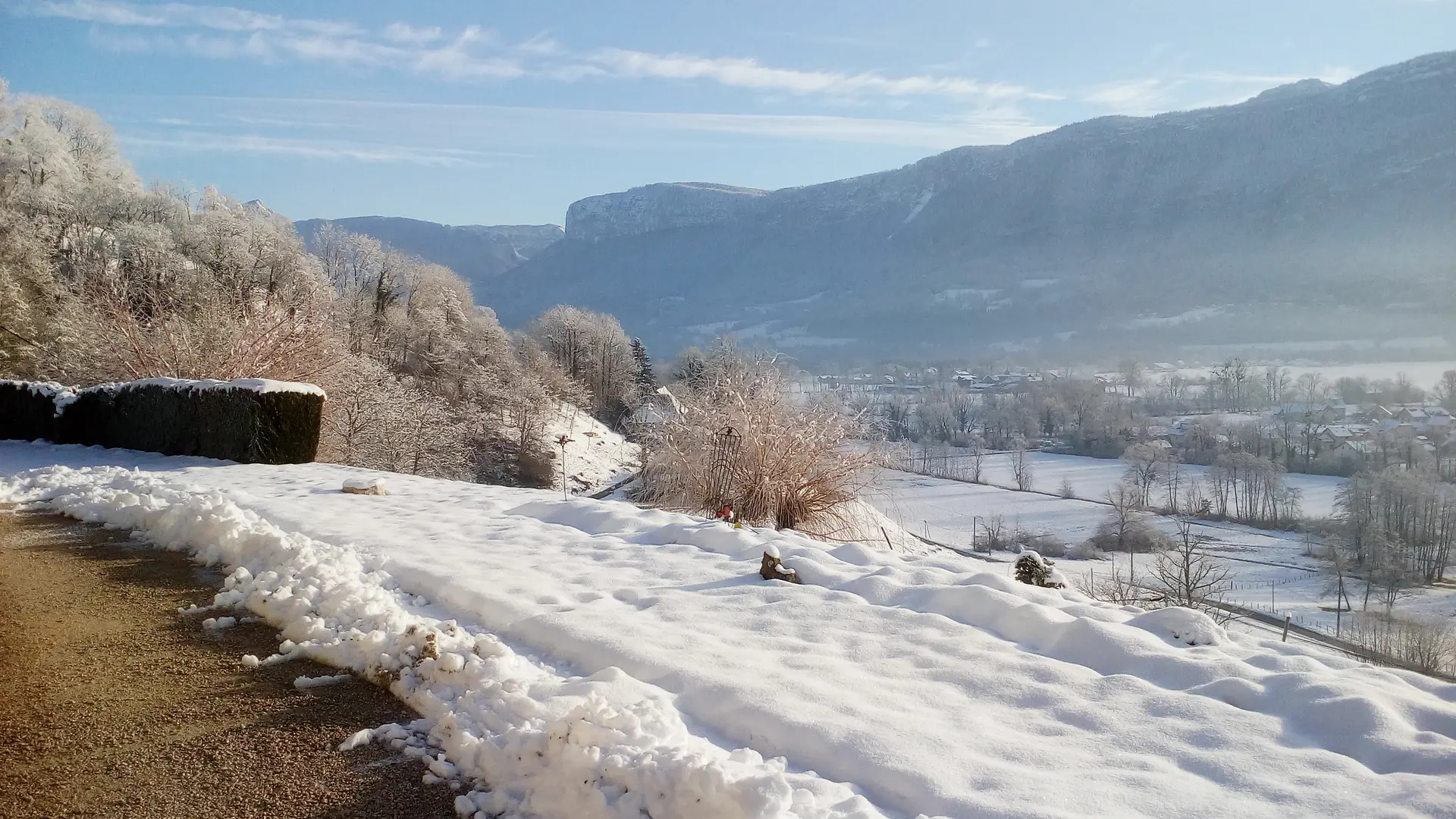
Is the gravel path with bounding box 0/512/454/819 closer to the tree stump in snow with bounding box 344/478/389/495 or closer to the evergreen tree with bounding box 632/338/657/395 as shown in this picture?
the tree stump in snow with bounding box 344/478/389/495

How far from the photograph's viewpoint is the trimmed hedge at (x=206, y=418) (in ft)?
37.3

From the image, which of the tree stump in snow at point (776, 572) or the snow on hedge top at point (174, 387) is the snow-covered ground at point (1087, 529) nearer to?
the tree stump in snow at point (776, 572)

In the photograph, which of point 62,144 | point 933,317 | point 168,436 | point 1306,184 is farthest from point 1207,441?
point 933,317

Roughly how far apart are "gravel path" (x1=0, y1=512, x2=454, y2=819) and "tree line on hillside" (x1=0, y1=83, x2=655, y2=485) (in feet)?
39.7

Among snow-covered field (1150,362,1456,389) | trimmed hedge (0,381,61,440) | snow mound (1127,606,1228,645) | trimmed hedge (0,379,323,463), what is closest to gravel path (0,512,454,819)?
snow mound (1127,606,1228,645)

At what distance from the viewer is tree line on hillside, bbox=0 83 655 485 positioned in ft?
56.5

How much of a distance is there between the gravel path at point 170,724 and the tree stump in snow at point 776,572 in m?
2.48

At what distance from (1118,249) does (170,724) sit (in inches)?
6140

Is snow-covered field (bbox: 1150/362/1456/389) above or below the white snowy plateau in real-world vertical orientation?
below

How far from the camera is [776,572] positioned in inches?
206

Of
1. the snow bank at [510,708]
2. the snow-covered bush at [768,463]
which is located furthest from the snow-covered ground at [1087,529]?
the snow bank at [510,708]

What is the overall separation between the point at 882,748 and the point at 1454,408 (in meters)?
36.6

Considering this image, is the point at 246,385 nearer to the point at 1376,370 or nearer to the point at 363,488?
the point at 363,488

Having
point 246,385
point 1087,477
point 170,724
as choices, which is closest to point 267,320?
point 246,385
